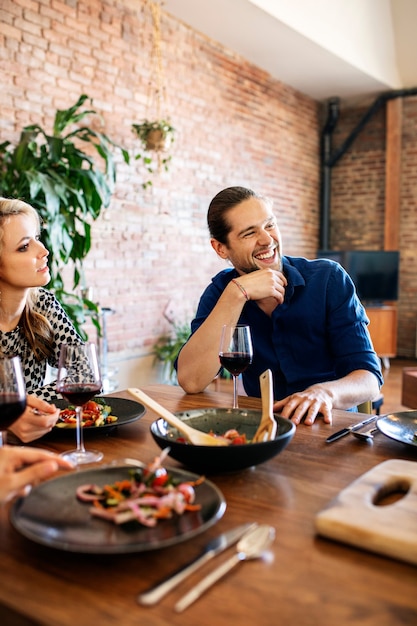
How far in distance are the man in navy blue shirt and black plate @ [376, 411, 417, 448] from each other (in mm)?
392

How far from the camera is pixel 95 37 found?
4.38 m

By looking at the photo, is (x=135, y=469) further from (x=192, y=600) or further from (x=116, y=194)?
(x=116, y=194)

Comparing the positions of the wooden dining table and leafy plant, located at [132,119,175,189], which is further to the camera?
leafy plant, located at [132,119,175,189]

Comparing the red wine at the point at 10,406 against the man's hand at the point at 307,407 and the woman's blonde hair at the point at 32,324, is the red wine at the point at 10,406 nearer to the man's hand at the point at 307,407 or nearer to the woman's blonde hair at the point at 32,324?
the man's hand at the point at 307,407

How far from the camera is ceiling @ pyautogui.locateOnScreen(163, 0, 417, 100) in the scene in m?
5.07

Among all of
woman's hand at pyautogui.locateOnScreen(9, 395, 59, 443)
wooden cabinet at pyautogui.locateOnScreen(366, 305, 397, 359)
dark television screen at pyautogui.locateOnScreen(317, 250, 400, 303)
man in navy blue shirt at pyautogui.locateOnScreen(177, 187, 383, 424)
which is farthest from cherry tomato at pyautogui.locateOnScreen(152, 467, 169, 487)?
dark television screen at pyautogui.locateOnScreen(317, 250, 400, 303)

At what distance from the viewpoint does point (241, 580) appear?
0.68m

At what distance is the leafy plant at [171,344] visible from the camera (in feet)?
16.9

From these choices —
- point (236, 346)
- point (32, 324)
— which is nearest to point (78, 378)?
point (236, 346)

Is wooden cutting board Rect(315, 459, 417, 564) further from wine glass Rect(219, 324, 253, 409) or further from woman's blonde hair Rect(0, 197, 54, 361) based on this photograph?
woman's blonde hair Rect(0, 197, 54, 361)

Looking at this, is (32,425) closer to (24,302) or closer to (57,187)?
(24,302)

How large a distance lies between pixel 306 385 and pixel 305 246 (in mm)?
5732

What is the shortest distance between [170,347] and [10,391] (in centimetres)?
423

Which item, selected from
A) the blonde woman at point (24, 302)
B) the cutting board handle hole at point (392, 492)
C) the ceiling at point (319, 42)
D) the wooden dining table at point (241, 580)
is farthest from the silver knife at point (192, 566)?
the ceiling at point (319, 42)
